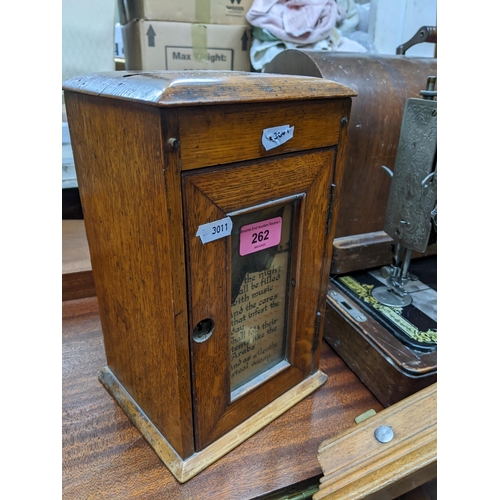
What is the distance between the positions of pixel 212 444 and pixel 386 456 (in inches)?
13.2

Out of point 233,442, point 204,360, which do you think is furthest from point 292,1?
point 233,442

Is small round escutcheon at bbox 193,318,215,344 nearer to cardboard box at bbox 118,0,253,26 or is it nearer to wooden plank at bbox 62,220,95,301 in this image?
wooden plank at bbox 62,220,95,301

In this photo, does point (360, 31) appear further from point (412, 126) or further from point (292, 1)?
point (412, 126)

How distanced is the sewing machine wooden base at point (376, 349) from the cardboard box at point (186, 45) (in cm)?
90

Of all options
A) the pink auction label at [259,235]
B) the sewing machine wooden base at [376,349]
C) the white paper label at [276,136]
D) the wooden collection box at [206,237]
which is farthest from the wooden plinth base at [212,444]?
the white paper label at [276,136]

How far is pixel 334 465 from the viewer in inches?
29.4

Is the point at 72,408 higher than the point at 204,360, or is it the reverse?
the point at 204,360

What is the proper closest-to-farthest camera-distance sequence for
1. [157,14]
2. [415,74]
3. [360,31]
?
[415,74] → [157,14] → [360,31]

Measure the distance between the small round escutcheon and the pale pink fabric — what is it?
112 cm

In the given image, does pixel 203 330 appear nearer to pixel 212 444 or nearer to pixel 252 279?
pixel 252 279

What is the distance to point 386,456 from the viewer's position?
712 mm

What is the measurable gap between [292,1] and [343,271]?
0.97 m

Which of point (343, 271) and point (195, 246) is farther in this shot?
point (343, 271)

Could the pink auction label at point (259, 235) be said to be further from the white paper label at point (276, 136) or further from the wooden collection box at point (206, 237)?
the white paper label at point (276, 136)
